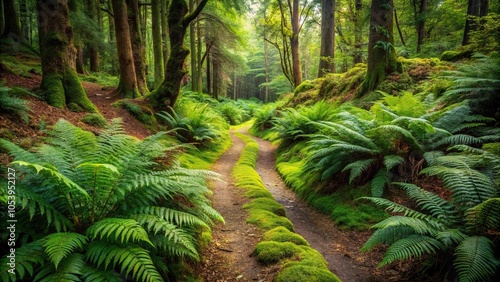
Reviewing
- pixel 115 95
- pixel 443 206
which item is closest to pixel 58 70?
pixel 115 95

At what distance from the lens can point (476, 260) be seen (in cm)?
249

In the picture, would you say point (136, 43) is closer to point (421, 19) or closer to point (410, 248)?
point (410, 248)

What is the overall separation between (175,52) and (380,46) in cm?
693

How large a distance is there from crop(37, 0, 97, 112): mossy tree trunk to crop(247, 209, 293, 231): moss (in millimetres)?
5382

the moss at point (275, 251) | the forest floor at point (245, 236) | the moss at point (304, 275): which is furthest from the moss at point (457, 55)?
the moss at point (304, 275)

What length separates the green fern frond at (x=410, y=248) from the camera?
107 inches

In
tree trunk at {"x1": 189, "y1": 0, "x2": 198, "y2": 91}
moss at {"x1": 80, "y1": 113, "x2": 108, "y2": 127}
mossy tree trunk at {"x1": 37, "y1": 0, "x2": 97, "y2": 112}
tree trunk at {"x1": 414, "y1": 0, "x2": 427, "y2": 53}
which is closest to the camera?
moss at {"x1": 80, "y1": 113, "x2": 108, "y2": 127}

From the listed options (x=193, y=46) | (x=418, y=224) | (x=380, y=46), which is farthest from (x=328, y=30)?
(x=418, y=224)

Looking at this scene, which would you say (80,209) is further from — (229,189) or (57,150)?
(229,189)

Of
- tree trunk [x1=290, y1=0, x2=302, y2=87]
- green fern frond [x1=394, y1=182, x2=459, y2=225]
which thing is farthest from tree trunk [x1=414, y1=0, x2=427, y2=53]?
green fern frond [x1=394, y1=182, x2=459, y2=225]

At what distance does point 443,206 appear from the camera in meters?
3.36

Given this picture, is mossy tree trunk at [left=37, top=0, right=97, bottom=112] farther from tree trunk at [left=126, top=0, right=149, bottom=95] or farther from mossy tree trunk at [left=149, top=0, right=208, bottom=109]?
tree trunk at [left=126, top=0, right=149, bottom=95]

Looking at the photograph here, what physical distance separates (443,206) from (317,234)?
2059mm

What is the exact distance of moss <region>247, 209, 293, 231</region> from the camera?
439cm
